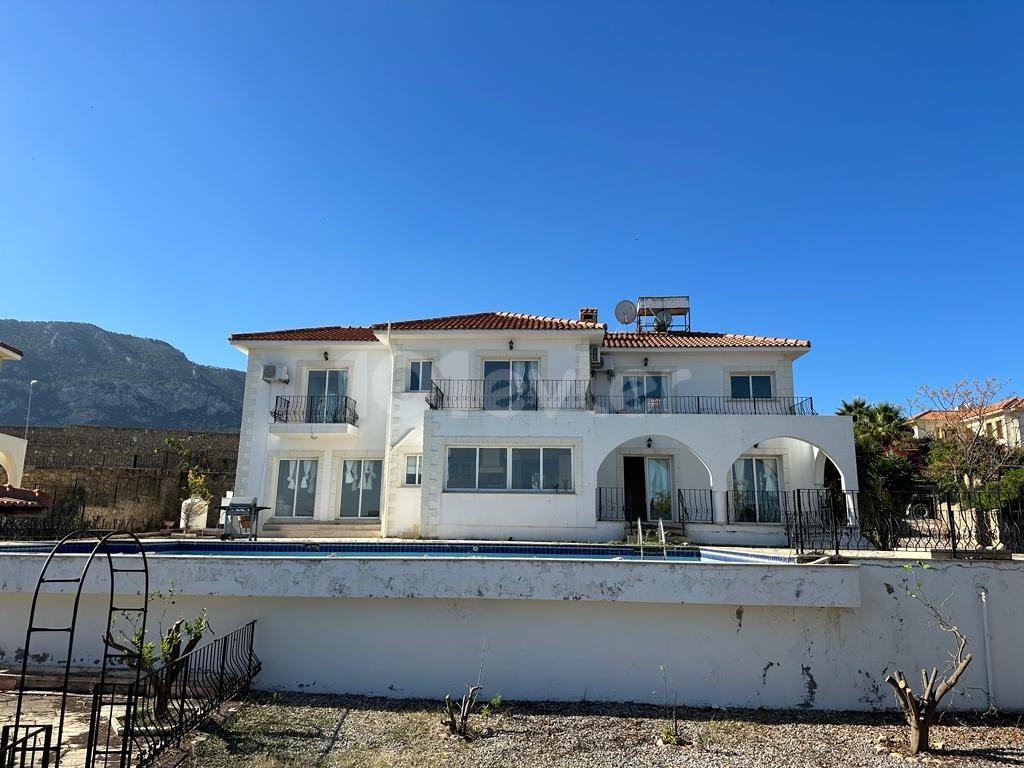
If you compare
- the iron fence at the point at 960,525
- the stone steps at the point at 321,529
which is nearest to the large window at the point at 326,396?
the stone steps at the point at 321,529

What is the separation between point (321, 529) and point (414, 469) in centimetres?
352

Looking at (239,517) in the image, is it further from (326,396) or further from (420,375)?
(420,375)

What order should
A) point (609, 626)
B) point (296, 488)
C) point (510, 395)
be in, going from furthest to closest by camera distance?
1. point (296, 488)
2. point (510, 395)
3. point (609, 626)

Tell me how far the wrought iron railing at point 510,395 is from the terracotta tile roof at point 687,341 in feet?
8.09

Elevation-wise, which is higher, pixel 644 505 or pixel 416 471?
pixel 416 471

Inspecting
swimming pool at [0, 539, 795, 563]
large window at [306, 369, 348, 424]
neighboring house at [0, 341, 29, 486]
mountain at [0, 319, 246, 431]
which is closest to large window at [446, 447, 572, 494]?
swimming pool at [0, 539, 795, 563]

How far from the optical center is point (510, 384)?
66.2 ft

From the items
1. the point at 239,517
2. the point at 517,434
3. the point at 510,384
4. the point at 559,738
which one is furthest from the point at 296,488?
the point at 559,738

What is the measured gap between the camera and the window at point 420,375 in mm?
20281

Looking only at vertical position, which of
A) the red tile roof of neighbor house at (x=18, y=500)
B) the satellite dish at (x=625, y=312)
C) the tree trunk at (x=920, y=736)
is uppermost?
the satellite dish at (x=625, y=312)

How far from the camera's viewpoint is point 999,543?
8102 mm

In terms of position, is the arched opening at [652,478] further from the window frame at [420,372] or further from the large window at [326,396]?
the large window at [326,396]

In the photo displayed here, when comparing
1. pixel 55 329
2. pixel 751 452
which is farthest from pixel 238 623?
pixel 55 329

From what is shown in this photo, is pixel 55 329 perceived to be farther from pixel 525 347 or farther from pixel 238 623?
pixel 238 623
